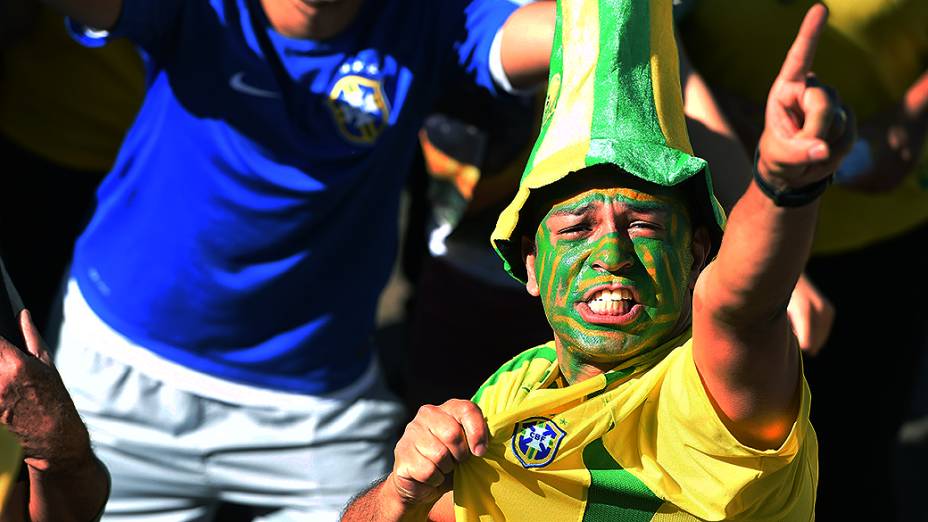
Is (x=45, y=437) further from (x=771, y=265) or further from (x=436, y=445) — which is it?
(x=771, y=265)

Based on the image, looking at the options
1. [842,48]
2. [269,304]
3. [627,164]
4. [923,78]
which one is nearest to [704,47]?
[842,48]

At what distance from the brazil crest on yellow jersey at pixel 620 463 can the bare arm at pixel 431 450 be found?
0.26 ft

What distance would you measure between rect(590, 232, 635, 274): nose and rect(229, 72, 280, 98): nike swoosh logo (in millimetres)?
966

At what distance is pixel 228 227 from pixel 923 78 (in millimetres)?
1643

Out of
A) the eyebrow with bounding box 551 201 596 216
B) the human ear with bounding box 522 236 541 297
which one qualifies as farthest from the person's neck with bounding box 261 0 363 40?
the eyebrow with bounding box 551 201 596 216

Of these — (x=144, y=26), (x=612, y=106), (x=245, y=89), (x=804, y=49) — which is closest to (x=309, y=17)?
(x=245, y=89)

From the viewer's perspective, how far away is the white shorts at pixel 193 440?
311 cm

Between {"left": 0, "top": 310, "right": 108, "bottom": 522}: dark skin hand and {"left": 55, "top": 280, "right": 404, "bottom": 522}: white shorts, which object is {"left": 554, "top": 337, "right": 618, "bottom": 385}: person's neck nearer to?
{"left": 0, "top": 310, "right": 108, "bottom": 522}: dark skin hand

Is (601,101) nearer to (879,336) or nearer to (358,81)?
(358,81)

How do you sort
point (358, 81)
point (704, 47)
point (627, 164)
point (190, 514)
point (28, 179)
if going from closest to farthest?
point (627, 164)
point (358, 81)
point (190, 514)
point (704, 47)
point (28, 179)

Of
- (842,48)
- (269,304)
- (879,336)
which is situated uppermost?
(842,48)

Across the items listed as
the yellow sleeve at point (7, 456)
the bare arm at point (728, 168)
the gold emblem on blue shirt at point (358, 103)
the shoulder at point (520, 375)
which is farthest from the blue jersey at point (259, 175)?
the yellow sleeve at point (7, 456)

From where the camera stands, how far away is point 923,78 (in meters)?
3.58

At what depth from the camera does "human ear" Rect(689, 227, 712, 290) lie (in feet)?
7.49
